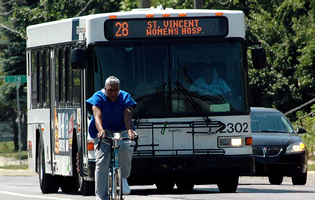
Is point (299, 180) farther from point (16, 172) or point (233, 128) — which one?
point (16, 172)

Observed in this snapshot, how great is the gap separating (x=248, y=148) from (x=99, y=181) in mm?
3844

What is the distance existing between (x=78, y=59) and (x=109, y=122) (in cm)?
306

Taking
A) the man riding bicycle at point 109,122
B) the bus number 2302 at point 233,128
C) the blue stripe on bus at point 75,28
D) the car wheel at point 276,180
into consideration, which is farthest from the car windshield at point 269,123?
the man riding bicycle at point 109,122

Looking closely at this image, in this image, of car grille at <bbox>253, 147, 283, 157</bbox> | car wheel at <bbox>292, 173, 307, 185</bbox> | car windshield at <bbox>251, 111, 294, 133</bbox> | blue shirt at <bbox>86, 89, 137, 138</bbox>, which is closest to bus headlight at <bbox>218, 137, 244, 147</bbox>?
blue shirt at <bbox>86, 89, 137, 138</bbox>

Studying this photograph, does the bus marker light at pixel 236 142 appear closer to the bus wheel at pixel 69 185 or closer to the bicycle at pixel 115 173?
the bicycle at pixel 115 173

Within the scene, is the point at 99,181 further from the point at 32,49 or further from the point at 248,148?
the point at 32,49

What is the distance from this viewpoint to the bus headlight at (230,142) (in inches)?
544

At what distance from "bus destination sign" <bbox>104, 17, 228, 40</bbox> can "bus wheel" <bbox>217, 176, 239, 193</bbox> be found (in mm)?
2482

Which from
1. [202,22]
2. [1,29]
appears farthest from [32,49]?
[1,29]

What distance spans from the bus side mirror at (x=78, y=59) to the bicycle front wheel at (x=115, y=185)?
3216 millimetres

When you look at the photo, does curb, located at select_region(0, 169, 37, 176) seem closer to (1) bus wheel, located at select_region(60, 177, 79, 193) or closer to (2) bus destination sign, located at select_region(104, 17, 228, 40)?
(1) bus wheel, located at select_region(60, 177, 79, 193)

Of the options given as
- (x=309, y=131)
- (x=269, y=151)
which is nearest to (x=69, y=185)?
(x=269, y=151)

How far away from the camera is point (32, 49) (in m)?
17.6

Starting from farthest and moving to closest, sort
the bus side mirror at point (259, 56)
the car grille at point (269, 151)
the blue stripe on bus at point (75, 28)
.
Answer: the car grille at point (269, 151) < the blue stripe on bus at point (75, 28) < the bus side mirror at point (259, 56)
